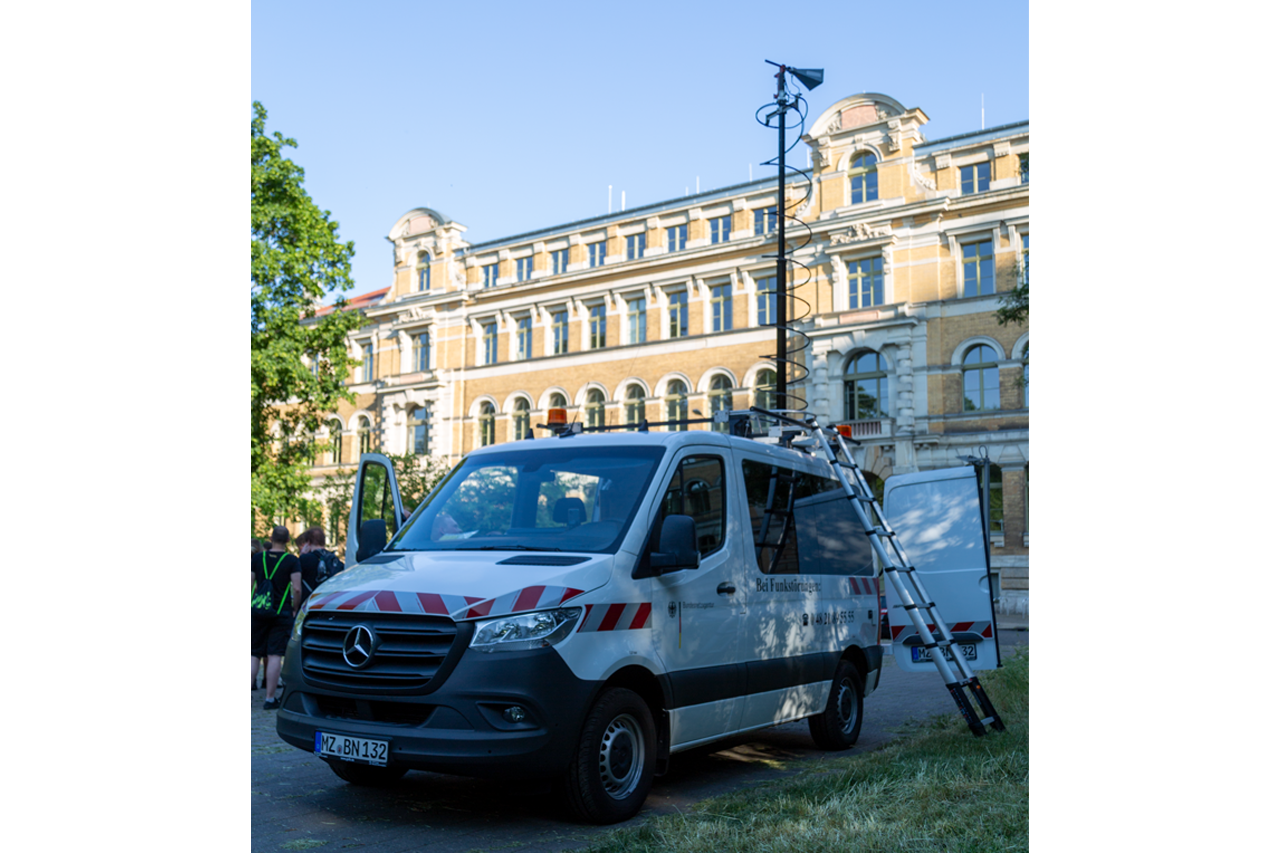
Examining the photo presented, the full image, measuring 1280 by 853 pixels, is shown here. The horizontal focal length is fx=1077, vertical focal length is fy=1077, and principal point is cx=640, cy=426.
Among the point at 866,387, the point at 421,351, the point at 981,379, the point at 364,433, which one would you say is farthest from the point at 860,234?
the point at 364,433

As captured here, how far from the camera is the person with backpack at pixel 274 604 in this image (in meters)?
10.7

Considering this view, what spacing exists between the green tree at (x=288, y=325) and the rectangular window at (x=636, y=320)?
17520mm

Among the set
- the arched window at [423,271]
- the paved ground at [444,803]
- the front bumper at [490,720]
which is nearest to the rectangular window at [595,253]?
the arched window at [423,271]

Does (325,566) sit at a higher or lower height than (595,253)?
lower

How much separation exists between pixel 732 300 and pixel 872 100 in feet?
29.3

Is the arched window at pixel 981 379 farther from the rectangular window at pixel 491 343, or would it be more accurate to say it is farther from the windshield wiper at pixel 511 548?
the windshield wiper at pixel 511 548

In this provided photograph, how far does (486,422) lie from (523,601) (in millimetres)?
43961

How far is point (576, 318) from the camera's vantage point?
46.8 meters

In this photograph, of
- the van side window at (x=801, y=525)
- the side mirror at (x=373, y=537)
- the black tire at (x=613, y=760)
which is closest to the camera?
the black tire at (x=613, y=760)

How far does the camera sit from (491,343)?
49.6 meters

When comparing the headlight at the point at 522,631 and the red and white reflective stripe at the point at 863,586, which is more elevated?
the headlight at the point at 522,631

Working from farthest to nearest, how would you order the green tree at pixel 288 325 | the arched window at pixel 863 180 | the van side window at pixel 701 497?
the arched window at pixel 863 180 → the green tree at pixel 288 325 → the van side window at pixel 701 497

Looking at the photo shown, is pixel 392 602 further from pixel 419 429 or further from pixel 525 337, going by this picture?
pixel 419 429

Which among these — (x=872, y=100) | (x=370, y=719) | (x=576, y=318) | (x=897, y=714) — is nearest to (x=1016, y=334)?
(x=872, y=100)
